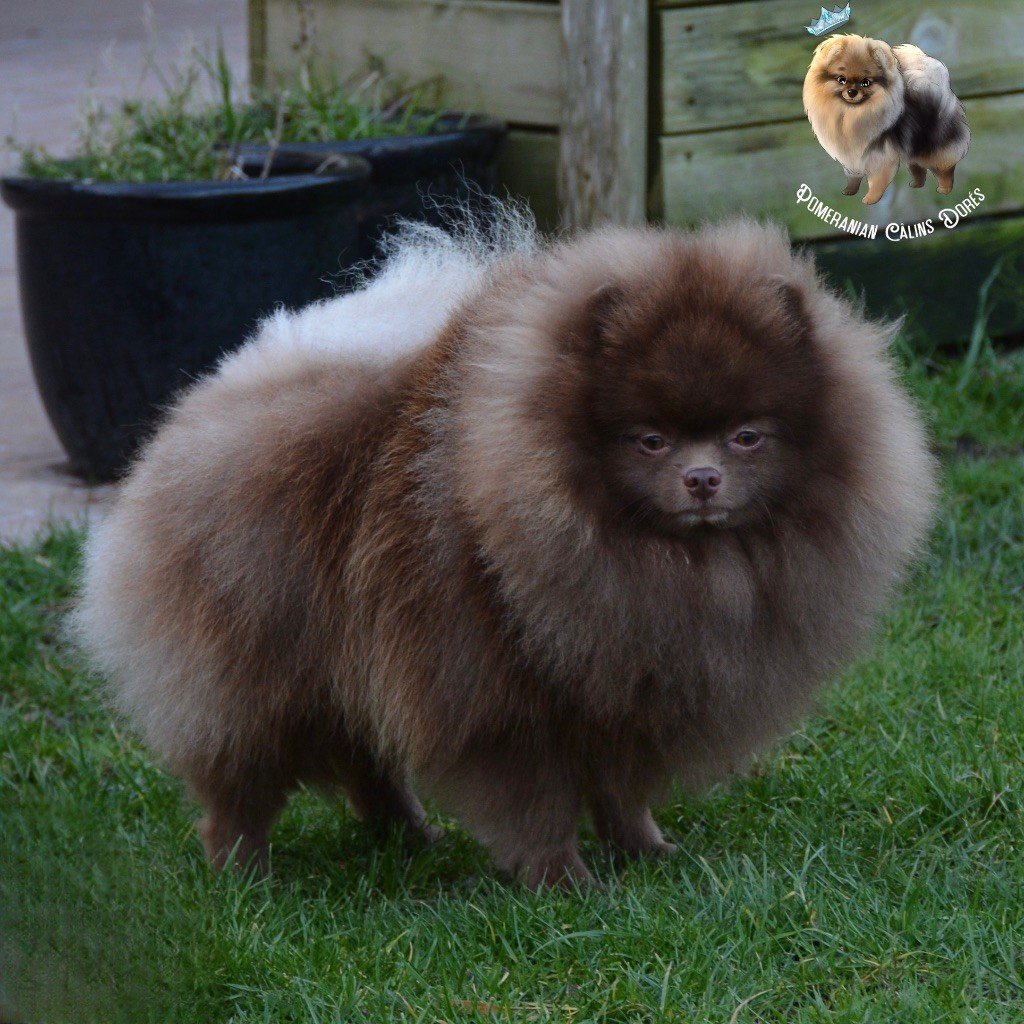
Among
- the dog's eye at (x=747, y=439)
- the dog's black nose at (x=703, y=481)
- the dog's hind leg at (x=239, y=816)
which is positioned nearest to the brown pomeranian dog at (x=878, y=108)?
the dog's eye at (x=747, y=439)

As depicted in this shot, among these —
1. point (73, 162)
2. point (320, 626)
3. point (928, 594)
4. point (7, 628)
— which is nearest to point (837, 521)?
point (320, 626)

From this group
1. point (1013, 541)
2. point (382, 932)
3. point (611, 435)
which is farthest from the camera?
point (1013, 541)

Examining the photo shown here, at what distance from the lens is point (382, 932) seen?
253 cm

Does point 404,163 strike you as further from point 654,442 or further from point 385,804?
point 654,442

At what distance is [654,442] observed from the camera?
7.70 ft

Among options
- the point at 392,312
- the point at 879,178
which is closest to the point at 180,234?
the point at 392,312

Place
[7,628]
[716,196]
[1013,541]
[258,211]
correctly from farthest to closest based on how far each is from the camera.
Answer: [716,196], [258,211], [1013,541], [7,628]

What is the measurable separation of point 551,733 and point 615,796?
21cm

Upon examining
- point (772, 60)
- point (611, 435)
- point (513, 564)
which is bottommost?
point (513, 564)

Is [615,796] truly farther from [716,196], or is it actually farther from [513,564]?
[716,196]

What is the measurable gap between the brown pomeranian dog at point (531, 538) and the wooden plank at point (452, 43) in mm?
2431

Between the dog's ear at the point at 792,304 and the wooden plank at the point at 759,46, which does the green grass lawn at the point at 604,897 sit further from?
the wooden plank at the point at 759,46

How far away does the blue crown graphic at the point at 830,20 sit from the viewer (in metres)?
3.97

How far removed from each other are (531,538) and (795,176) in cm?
300
